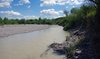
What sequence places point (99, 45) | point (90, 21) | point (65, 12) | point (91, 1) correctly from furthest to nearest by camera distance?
point (65, 12) < point (91, 1) < point (90, 21) < point (99, 45)

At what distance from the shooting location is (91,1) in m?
16.9

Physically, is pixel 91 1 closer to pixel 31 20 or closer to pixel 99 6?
pixel 99 6

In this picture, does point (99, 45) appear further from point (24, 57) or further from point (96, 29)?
point (24, 57)

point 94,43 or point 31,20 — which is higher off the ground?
point 94,43

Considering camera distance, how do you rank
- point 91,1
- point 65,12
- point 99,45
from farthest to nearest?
point 65,12 → point 91,1 → point 99,45

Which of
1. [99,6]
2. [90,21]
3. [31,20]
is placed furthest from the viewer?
[31,20]

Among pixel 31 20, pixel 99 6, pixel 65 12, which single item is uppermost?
pixel 99 6

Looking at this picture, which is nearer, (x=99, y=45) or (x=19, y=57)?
(x=99, y=45)

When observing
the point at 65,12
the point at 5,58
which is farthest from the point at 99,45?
the point at 65,12

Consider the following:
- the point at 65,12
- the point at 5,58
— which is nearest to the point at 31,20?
the point at 65,12

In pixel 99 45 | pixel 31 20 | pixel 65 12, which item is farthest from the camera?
pixel 31 20

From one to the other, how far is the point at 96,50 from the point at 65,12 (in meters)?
72.6

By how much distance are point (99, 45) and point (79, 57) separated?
1886mm

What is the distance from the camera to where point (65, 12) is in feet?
277
